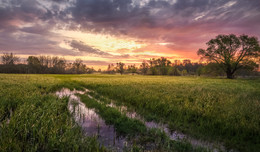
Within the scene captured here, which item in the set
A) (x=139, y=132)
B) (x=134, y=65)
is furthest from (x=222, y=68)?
(x=134, y=65)

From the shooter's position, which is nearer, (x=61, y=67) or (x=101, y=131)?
(x=101, y=131)

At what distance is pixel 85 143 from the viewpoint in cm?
332

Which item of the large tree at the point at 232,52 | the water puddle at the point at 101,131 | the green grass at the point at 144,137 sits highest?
the large tree at the point at 232,52

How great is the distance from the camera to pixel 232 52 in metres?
46.6

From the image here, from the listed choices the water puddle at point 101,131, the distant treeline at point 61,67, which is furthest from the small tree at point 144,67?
the water puddle at point 101,131

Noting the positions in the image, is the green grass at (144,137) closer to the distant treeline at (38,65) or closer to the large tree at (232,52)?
the large tree at (232,52)

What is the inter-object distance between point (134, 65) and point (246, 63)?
4668 inches

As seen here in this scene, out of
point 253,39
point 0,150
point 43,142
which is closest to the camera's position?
point 0,150

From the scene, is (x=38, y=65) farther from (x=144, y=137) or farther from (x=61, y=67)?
(x=144, y=137)

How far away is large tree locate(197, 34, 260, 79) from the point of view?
4238 centimetres

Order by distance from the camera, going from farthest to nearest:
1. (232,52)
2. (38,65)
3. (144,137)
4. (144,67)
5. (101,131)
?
(144,67)
(38,65)
(232,52)
(101,131)
(144,137)

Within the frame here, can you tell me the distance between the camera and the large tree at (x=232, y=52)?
4238cm

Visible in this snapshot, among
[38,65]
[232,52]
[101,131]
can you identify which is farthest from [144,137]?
[38,65]

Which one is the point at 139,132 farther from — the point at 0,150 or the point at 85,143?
the point at 0,150
